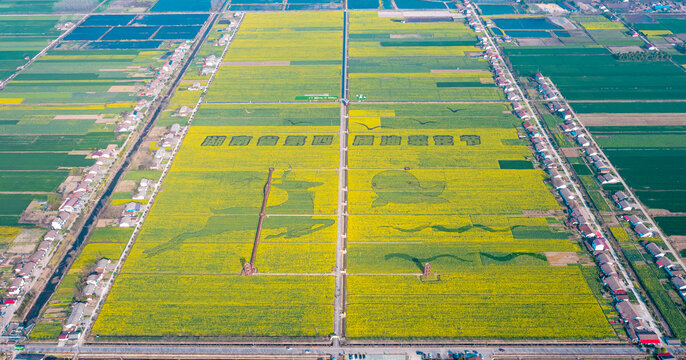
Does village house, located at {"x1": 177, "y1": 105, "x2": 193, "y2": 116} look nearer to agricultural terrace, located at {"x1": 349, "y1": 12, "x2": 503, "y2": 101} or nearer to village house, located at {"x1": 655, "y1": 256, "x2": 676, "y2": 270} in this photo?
agricultural terrace, located at {"x1": 349, "y1": 12, "x2": 503, "y2": 101}

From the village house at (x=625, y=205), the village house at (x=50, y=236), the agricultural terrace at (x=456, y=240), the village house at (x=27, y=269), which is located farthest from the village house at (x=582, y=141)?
the village house at (x=27, y=269)

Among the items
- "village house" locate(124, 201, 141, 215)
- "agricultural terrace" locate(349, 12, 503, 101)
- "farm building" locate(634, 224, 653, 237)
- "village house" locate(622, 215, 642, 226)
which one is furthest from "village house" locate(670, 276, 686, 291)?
"village house" locate(124, 201, 141, 215)

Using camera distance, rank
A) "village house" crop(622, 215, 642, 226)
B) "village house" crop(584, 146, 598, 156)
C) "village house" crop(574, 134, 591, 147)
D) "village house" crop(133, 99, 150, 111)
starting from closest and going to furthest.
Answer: "village house" crop(622, 215, 642, 226), "village house" crop(584, 146, 598, 156), "village house" crop(574, 134, 591, 147), "village house" crop(133, 99, 150, 111)

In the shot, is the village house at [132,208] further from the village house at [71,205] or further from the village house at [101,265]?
the village house at [101,265]

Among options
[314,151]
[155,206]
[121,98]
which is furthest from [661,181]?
[121,98]

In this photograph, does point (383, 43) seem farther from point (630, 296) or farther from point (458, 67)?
point (630, 296)

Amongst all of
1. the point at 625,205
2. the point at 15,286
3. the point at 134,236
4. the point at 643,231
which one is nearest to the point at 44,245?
the point at 15,286
